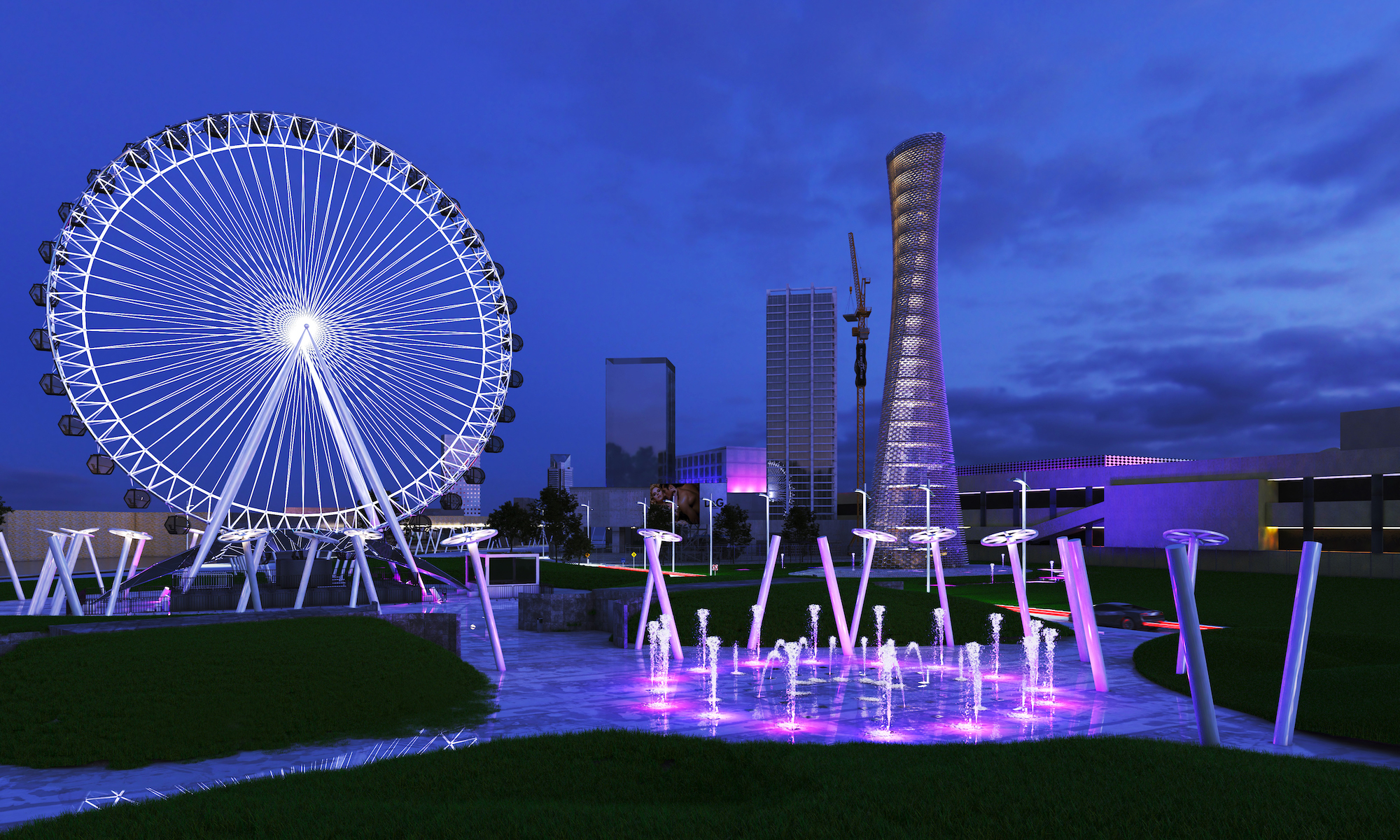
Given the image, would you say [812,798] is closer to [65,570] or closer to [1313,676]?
[1313,676]

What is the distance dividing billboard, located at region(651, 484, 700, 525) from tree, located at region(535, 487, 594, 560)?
1501cm

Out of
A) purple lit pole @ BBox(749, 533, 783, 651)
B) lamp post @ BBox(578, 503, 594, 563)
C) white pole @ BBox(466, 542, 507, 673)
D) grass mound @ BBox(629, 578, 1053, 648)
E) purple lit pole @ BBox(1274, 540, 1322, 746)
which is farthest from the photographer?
lamp post @ BBox(578, 503, 594, 563)

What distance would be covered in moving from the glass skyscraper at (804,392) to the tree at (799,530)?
2704 inches

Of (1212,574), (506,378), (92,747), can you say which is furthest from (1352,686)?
(1212,574)

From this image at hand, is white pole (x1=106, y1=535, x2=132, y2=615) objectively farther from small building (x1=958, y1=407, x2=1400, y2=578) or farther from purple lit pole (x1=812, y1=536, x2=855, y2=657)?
small building (x1=958, y1=407, x2=1400, y2=578)

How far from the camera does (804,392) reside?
168m

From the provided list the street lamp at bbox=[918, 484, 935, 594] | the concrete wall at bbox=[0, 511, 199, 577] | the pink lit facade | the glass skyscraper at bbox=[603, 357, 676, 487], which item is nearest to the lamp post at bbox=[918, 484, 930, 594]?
the street lamp at bbox=[918, 484, 935, 594]

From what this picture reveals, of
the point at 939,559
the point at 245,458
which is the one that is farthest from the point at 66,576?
the point at 939,559

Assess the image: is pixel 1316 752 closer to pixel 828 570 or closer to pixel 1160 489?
pixel 828 570

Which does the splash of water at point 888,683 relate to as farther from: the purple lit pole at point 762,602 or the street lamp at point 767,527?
the street lamp at point 767,527

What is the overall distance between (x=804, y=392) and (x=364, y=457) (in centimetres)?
14062

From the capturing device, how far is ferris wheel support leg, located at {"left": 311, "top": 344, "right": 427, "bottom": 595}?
99.8 ft

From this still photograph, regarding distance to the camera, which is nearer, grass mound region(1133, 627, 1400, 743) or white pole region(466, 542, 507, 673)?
grass mound region(1133, 627, 1400, 743)

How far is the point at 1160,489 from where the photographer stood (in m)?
60.0
